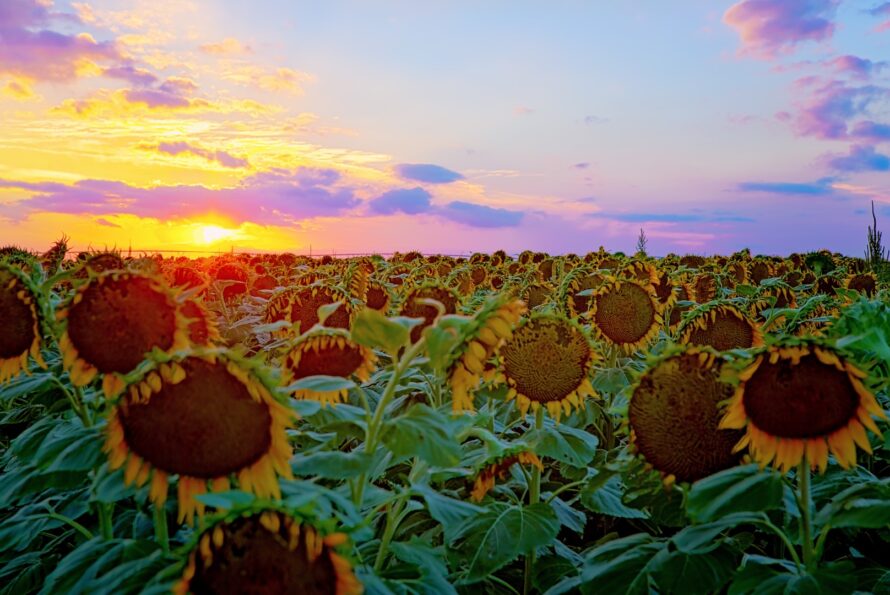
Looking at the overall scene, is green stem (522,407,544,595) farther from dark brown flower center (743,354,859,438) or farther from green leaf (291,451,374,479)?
green leaf (291,451,374,479)

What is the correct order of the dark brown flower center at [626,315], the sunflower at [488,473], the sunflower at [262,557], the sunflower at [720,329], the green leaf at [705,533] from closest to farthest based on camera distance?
the sunflower at [262,557] → the green leaf at [705,533] → the sunflower at [488,473] → the sunflower at [720,329] → the dark brown flower center at [626,315]

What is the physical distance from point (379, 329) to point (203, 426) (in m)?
A: 0.53

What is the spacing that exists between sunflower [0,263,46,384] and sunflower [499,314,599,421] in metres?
1.96

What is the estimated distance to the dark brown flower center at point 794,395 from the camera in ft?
7.37

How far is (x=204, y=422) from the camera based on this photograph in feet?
6.34

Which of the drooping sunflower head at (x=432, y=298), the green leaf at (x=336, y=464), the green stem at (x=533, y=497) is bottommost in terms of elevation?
the green stem at (x=533, y=497)

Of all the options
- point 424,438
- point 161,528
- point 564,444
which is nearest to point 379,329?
point 424,438

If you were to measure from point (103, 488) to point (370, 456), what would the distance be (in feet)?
2.38

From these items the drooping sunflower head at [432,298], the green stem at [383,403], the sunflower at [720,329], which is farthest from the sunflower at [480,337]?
the sunflower at [720,329]

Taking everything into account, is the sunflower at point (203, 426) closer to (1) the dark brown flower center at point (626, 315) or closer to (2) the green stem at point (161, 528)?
(2) the green stem at point (161, 528)

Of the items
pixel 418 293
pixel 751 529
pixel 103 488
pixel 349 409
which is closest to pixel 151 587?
pixel 103 488

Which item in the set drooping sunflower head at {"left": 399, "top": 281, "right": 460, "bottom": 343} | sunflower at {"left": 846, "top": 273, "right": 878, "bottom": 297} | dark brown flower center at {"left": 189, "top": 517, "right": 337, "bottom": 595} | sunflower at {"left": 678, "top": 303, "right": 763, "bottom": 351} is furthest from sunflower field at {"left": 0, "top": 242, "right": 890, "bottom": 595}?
sunflower at {"left": 846, "top": 273, "right": 878, "bottom": 297}

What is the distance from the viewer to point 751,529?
14.3 ft

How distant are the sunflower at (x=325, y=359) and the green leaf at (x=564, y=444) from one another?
2.82 ft
